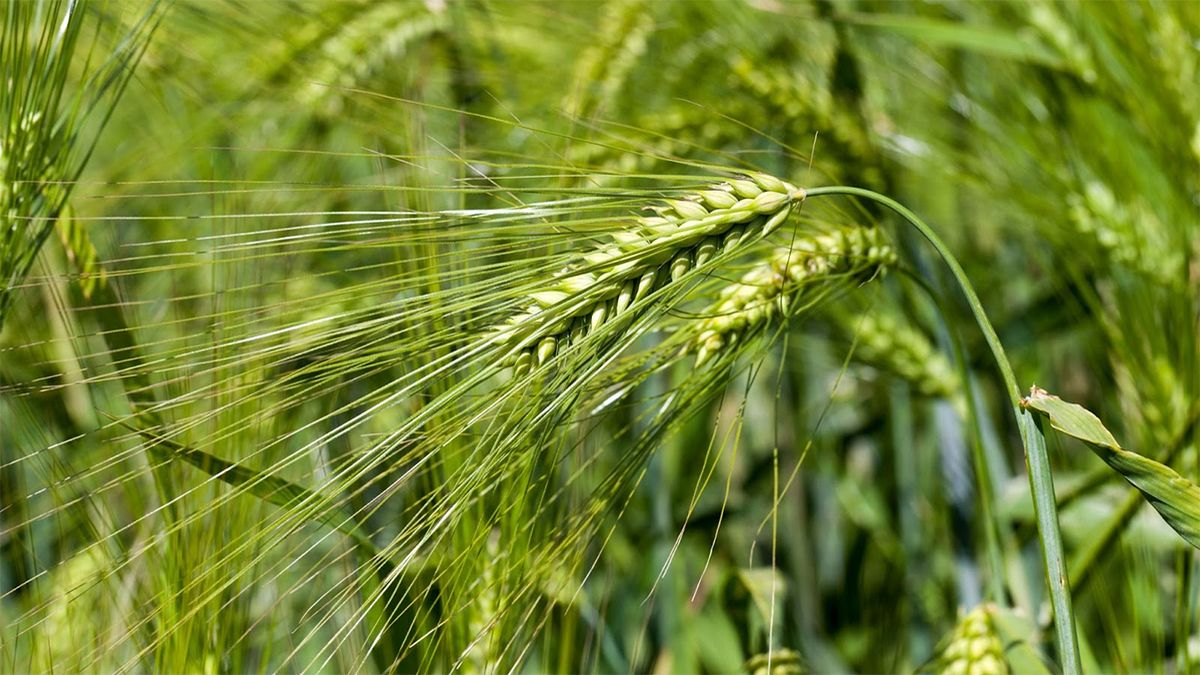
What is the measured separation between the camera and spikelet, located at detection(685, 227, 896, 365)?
0.61m

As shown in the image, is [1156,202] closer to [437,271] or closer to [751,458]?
[751,458]

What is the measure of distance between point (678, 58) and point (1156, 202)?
1.63 ft

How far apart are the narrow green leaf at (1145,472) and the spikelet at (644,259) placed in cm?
16

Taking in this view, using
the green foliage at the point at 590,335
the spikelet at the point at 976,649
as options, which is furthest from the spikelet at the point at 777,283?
the spikelet at the point at 976,649

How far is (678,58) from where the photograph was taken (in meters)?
1.19

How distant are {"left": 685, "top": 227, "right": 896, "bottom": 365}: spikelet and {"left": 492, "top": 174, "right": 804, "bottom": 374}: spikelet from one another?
0.17ft

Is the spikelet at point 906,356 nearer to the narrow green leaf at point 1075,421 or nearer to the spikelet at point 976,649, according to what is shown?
the spikelet at point 976,649

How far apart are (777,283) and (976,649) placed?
27cm

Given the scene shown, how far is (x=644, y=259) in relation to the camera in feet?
1.77

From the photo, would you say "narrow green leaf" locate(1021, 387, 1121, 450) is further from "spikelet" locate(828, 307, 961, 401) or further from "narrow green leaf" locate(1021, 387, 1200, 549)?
"spikelet" locate(828, 307, 961, 401)

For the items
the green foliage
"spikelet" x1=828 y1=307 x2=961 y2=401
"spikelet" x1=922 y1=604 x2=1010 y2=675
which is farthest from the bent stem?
"spikelet" x1=828 y1=307 x2=961 y2=401

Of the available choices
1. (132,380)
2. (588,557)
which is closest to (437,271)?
(132,380)

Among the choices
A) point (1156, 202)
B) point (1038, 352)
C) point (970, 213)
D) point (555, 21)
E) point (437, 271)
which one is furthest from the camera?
point (970, 213)

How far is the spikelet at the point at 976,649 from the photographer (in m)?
0.67
